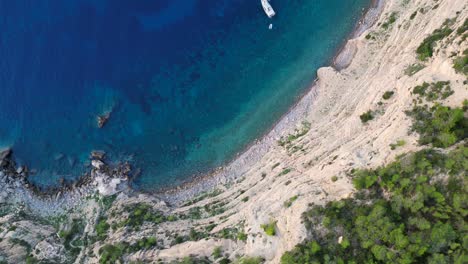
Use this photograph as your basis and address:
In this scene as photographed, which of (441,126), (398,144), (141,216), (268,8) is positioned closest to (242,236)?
(141,216)

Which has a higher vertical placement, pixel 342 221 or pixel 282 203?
pixel 282 203

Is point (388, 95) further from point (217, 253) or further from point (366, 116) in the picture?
point (217, 253)

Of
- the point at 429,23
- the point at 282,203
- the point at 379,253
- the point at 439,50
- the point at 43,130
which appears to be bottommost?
the point at 379,253

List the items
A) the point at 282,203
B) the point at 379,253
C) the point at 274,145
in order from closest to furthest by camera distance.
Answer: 1. the point at 379,253
2. the point at 282,203
3. the point at 274,145

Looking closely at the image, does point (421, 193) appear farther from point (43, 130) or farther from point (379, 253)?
point (43, 130)

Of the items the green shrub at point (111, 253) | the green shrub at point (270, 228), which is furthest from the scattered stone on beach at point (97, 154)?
the green shrub at point (270, 228)

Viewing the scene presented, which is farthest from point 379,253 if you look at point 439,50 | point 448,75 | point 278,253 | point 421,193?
point 439,50

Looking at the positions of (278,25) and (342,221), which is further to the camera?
(278,25)

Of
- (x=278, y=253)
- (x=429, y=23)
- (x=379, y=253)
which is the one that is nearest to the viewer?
(x=379, y=253)
